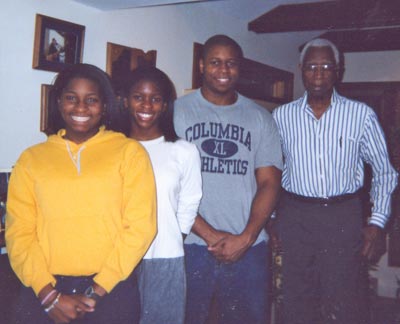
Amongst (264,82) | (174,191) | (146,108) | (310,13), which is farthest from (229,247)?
(264,82)

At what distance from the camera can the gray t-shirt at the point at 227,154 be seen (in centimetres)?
190

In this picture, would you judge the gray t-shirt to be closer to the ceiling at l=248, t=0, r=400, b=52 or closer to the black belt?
the black belt

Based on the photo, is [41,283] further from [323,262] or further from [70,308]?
[323,262]

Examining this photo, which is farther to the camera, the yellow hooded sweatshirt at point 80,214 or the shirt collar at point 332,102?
the shirt collar at point 332,102

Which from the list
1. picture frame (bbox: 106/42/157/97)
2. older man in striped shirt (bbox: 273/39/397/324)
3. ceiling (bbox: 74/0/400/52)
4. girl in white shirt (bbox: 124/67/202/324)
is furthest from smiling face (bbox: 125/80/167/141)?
ceiling (bbox: 74/0/400/52)

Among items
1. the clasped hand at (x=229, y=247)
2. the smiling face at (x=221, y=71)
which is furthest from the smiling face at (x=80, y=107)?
the clasped hand at (x=229, y=247)

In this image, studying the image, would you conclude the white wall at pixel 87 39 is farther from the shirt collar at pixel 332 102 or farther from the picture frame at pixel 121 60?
the shirt collar at pixel 332 102

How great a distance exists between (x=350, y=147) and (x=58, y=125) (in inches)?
49.5

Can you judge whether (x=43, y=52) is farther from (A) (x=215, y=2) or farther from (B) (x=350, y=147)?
(A) (x=215, y=2)

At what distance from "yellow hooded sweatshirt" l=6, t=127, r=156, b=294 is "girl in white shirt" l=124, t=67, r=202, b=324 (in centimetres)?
17

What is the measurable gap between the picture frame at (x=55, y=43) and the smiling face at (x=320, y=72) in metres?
1.28

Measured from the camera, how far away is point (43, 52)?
2.46 meters

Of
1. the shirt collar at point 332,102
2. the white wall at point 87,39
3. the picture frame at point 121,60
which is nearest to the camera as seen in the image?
the shirt collar at point 332,102

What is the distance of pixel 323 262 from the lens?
6.84 feet
